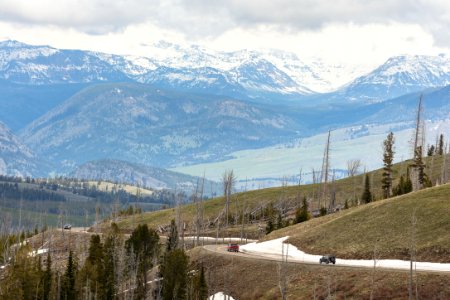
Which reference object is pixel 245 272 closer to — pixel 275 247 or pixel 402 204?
pixel 275 247

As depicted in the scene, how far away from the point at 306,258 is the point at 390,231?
14075 millimetres

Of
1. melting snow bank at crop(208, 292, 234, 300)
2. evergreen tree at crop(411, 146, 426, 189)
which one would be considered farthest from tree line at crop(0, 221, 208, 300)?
evergreen tree at crop(411, 146, 426, 189)

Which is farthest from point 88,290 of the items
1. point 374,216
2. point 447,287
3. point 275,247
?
point 447,287

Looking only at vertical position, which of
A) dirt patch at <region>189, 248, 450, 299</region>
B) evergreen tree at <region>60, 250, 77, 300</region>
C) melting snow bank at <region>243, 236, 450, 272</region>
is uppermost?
melting snow bank at <region>243, 236, 450, 272</region>

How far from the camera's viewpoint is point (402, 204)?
132 m

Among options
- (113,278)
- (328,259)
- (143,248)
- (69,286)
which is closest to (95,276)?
(113,278)

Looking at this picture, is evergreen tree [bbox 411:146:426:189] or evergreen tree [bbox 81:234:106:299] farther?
evergreen tree [bbox 411:146:426:189]

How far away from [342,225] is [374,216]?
228 inches

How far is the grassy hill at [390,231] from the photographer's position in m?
114

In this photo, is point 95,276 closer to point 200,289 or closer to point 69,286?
point 69,286

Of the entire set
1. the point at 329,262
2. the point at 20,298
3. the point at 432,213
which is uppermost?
the point at 432,213

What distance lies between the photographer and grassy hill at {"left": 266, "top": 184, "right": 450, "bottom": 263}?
373ft

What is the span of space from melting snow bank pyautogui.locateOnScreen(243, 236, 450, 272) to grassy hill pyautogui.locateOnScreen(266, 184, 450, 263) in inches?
62.8

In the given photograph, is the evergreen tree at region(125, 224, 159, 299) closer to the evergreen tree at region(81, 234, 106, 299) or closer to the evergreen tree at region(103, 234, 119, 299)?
the evergreen tree at region(103, 234, 119, 299)
